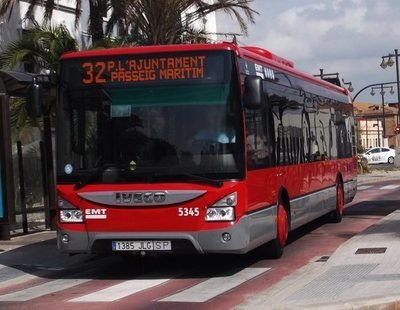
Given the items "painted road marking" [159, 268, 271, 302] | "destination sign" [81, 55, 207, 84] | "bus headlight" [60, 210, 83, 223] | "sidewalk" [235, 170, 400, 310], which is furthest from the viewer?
"bus headlight" [60, 210, 83, 223]

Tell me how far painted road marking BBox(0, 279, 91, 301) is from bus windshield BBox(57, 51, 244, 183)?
151cm

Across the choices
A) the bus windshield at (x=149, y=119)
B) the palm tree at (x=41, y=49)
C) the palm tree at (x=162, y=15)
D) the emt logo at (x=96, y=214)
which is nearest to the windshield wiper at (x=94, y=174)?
the bus windshield at (x=149, y=119)

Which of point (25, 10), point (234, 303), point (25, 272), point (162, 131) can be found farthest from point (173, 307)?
point (25, 10)

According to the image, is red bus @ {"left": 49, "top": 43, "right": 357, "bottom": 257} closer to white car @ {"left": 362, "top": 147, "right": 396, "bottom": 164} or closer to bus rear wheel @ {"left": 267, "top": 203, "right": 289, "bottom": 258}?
bus rear wheel @ {"left": 267, "top": 203, "right": 289, "bottom": 258}

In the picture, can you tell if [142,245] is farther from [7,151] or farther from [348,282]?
[7,151]

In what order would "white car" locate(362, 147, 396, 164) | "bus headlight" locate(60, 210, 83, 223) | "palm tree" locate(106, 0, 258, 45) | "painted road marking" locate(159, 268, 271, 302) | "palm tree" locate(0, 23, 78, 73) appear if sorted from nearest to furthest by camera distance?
"painted road marking" locate(159, 268, 271, 302)
"bus headlight" locate(60, 210, 83, 223)
"palm tree" locate(0, 23, 78, 73)
"palm tree" locate(106, 0, 258, 45)
"white car" locate(362, 147, 396, 164)

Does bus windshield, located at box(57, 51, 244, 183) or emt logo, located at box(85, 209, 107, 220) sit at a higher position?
bus windshield, located at box(57, 51, 244, 183)

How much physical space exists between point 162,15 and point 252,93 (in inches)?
486

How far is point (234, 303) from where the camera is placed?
862 centimetres

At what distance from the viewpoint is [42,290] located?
10.2 meters

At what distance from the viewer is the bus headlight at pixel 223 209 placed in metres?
9.87

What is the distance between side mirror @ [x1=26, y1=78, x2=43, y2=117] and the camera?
10.4 m

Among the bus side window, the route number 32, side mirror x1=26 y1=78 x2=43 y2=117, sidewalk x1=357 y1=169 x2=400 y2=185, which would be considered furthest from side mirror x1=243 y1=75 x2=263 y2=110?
sidewalk x1=357 y1=169 x2=400 y2=185

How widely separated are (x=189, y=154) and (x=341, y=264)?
2709mm
